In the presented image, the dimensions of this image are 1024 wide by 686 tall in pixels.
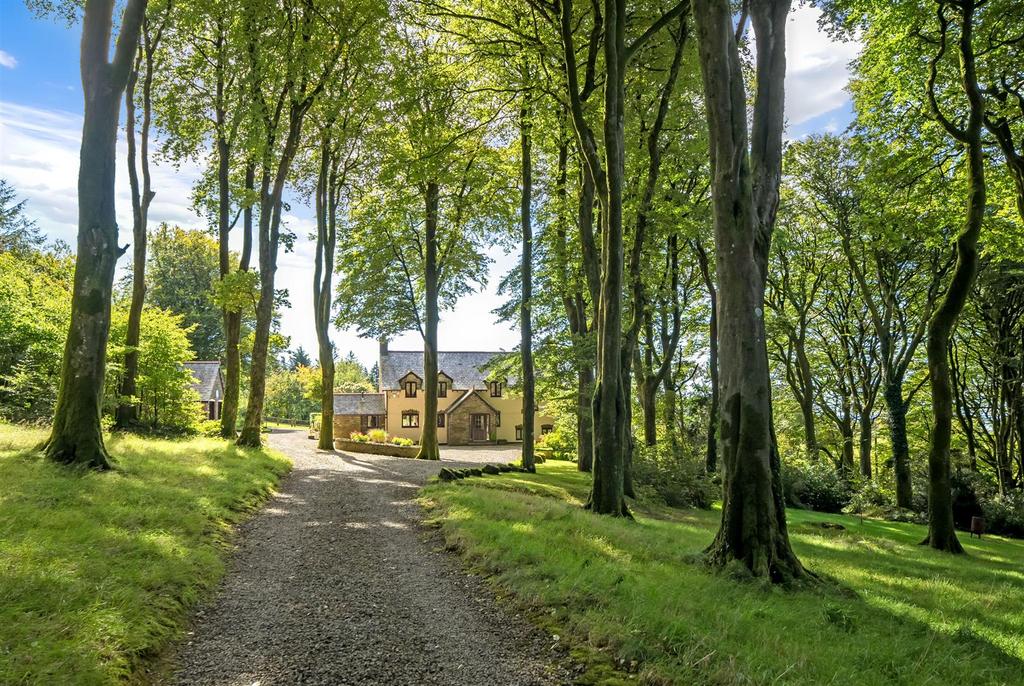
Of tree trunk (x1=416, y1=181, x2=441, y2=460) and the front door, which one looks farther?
the front door

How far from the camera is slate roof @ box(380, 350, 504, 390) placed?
1960 inches

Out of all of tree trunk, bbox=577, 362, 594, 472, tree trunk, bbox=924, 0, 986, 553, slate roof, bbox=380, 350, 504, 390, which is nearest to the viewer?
tree trunk, bbox=924, 0, 986, 553

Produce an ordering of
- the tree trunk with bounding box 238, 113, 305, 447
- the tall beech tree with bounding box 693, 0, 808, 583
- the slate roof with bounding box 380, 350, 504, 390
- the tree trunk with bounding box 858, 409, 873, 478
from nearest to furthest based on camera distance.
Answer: the tall beech tree with bounding box 693, 0, 808, 583 < the tree trunk with bounding box 238, 113, 305, 447 < the tree trunk with bounding box 858, 409, 873, 478 < the slate roof with bounding box 380, 350, 504, 390

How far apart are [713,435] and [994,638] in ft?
63.1

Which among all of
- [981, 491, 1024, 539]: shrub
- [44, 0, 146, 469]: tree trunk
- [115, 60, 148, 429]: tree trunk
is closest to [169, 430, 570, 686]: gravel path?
[44, 0, 146, 469]: tree trunk

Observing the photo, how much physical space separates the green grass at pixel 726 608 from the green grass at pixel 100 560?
3171 millimetres

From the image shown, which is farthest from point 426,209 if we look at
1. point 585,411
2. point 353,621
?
point 353,621

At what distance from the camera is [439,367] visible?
51000 mm

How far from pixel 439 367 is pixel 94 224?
4141cm

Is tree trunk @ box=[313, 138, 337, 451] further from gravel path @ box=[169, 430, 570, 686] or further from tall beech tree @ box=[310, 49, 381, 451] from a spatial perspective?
gravel path @ box=[169, 430, 570, 686]

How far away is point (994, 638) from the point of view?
5.06 m

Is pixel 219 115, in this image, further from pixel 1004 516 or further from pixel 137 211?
pixel 1004 516

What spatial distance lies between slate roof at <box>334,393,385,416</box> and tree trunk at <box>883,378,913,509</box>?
40077 mm

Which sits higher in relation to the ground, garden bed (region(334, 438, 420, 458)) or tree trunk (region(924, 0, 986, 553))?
tree trunk (region(924, 0, 986, 553))
